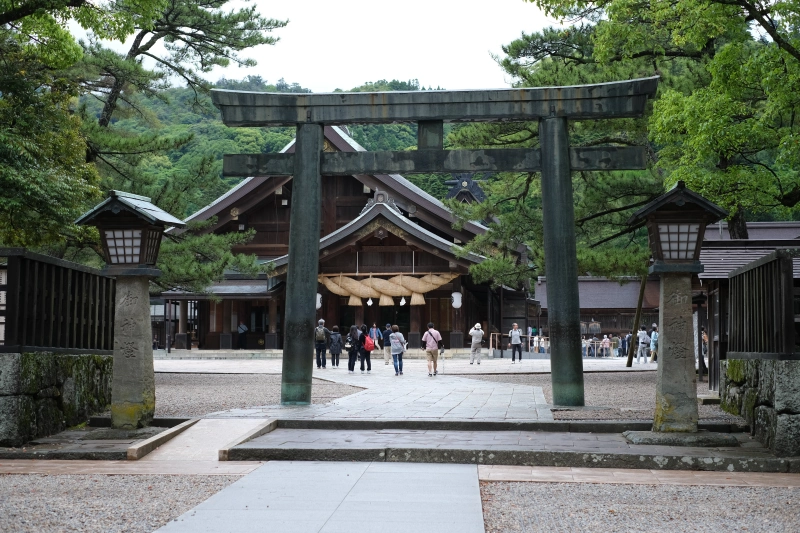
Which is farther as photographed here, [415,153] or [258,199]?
[258,199]

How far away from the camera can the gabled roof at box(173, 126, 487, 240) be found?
112ft

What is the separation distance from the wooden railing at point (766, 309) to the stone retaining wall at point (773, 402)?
17 centimetres

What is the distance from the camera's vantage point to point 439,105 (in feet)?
41.1

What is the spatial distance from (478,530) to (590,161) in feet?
26.3

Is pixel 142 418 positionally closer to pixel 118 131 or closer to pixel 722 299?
pixel 722 299

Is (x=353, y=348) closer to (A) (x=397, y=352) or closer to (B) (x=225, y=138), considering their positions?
(A) (x=397, y=352)

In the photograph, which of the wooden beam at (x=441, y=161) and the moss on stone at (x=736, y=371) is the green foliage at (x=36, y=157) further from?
the moss on stone at (x=736, y=371)

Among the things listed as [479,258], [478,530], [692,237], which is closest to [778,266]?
[692,237]

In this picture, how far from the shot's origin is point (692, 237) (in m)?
9.12

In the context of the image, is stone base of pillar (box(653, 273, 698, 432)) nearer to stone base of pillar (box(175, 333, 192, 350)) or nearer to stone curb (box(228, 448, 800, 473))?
stone curb (box(228, 448, 800, 473))

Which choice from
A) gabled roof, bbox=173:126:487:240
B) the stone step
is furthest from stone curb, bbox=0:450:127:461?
gabled roof, bbox=173:126:487:240

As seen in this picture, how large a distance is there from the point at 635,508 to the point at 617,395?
9614mm

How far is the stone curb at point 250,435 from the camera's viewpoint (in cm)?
841

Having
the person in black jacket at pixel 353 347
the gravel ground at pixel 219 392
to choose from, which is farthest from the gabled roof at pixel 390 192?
the gravel ground at pixel 219 392
